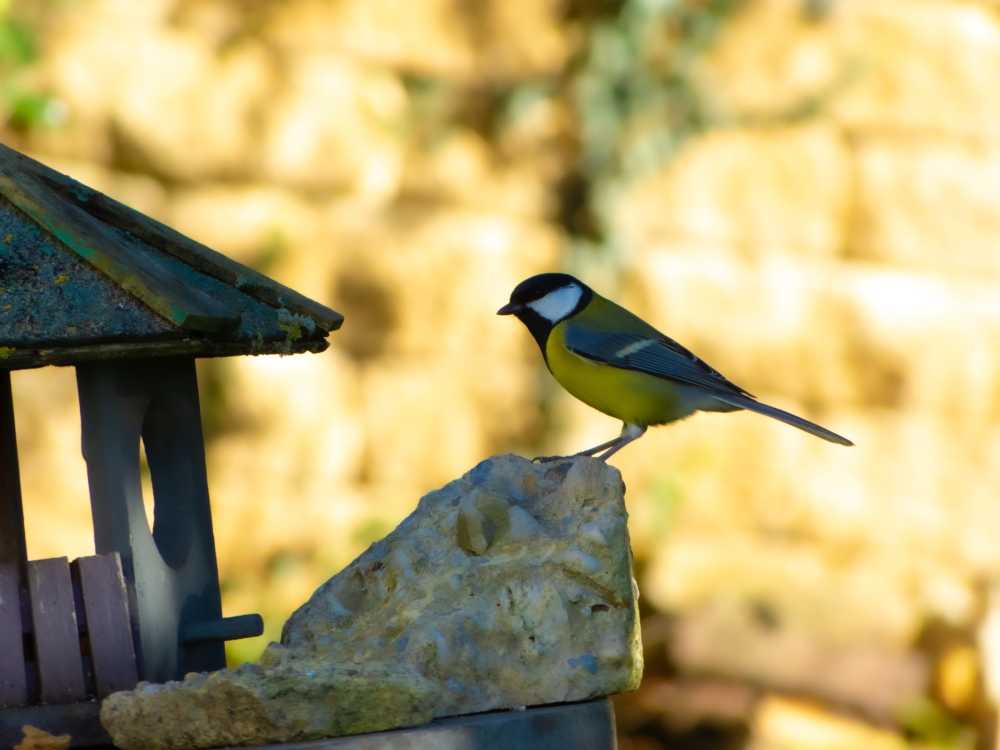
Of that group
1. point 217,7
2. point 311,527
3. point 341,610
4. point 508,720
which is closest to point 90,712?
point 341,610

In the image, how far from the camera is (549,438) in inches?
363

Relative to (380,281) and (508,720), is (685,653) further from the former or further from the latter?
(508,720)

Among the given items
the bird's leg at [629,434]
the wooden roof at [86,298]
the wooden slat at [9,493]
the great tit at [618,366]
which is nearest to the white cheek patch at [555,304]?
the great tit at [618,366]

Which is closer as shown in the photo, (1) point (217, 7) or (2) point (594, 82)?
(1) point (217, 7)

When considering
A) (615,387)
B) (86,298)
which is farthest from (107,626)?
(615,387)

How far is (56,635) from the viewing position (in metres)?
2.67

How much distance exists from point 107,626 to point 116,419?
37 centimetres

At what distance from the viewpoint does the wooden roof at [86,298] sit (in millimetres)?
2518

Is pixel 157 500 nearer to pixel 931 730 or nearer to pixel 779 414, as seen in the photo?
pixel 779 414

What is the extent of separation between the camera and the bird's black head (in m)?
4.25

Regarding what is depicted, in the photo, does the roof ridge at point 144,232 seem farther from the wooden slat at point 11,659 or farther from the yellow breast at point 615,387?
the yellow breast at point 615,387

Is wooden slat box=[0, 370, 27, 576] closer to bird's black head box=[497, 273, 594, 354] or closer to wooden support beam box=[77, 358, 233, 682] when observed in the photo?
wooden support beam box=[77, 358, 233, 682]

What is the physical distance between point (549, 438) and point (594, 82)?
220 cm

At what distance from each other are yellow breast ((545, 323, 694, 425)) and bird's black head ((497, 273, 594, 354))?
0.07 metres
